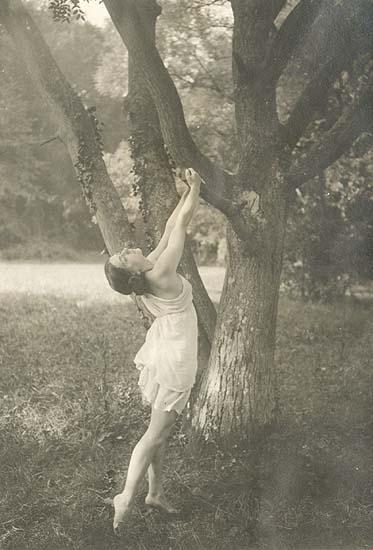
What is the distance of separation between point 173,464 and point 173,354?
4.46 ft

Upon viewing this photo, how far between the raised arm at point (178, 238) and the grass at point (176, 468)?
167 cm

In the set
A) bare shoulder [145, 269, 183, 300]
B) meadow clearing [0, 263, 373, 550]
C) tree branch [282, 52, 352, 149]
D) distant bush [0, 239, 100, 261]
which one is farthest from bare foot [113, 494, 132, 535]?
distant bush [0, 239, 100, 261]

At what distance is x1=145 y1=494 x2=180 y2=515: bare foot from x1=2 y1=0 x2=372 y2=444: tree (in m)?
0.81

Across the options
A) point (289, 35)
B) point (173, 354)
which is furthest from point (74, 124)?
point (173, 354)

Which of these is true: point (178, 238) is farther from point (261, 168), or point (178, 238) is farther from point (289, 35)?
point (289, 35)

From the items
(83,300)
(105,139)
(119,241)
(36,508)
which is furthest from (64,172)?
(36,508)

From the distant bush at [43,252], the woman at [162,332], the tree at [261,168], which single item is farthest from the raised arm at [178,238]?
the distant bush at [43,252]

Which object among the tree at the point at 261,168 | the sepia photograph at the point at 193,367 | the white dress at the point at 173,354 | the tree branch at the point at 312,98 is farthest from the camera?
the tree branch at the point at 312,98

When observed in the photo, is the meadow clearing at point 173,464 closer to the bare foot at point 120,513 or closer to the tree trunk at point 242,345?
the bare foot at point 120,513

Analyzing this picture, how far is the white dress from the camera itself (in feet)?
12.0

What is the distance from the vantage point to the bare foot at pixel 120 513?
12.0 ft

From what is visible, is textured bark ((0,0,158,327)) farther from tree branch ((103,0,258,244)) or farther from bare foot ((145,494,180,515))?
bare foot ((145,494,180,515))

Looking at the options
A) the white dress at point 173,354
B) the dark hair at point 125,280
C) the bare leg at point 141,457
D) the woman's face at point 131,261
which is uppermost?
the woman's face at point 131,261

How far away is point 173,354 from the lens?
12.0 feet
